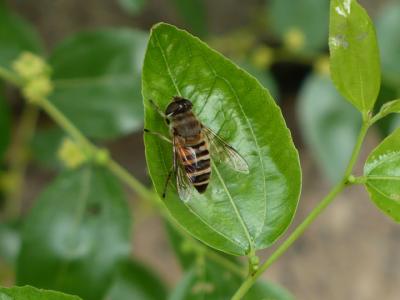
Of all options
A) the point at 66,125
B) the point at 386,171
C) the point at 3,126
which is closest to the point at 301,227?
the point at 386,171

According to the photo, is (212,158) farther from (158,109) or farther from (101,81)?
(101,81)

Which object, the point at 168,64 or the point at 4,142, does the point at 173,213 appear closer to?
the point at 168,64

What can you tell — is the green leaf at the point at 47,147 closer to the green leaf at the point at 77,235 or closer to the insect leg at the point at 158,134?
the green leaf at the point at 77,235

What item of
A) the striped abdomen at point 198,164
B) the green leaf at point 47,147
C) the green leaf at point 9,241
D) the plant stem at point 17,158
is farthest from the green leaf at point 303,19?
the striped abdomen at point 198,164

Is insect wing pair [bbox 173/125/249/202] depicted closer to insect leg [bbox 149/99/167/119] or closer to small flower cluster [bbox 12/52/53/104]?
insect leg [bbox 149/99/167/119]

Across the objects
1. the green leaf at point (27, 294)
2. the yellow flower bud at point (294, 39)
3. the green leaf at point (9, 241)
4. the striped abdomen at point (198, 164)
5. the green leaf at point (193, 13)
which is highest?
the yellow flower bud at point (294, 39)

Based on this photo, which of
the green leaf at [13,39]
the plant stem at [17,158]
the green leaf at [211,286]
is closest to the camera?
the green leaf at [211,286]
